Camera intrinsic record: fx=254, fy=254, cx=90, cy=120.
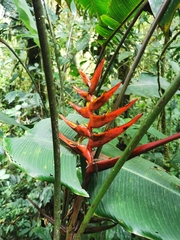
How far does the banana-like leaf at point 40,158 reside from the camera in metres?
0.52

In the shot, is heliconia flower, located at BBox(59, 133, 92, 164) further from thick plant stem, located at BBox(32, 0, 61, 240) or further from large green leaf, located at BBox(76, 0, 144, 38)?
large green leaf, located at BBox(76, 0, 144, 38)

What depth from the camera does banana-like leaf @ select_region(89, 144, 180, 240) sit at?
0.51 metres

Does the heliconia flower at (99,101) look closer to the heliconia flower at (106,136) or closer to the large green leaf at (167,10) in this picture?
the heliconia flower at (106,136)

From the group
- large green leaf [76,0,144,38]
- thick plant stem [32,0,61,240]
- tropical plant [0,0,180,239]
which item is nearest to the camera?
thick plant stem [32,0,61,240]

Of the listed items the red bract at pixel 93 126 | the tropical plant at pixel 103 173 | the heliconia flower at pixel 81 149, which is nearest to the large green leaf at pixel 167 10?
the tropical plant at pixel 103 173

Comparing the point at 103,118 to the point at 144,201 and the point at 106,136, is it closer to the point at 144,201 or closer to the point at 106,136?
the point at 106,136

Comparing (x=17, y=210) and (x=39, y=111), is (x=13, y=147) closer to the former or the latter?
(x=17, y=210)

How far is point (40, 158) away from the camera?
582 mm

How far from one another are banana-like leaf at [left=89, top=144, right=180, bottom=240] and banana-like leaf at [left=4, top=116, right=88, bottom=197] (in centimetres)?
8

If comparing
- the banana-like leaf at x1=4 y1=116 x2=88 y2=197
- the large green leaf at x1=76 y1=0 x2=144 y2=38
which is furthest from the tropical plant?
the large green leaf at x1=76 y1=0 x2=144 y2=38

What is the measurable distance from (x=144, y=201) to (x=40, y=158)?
0.25 m

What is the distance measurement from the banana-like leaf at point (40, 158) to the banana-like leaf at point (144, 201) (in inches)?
3.1

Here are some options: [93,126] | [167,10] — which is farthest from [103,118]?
[167,10]

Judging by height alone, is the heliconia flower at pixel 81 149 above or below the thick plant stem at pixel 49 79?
below
